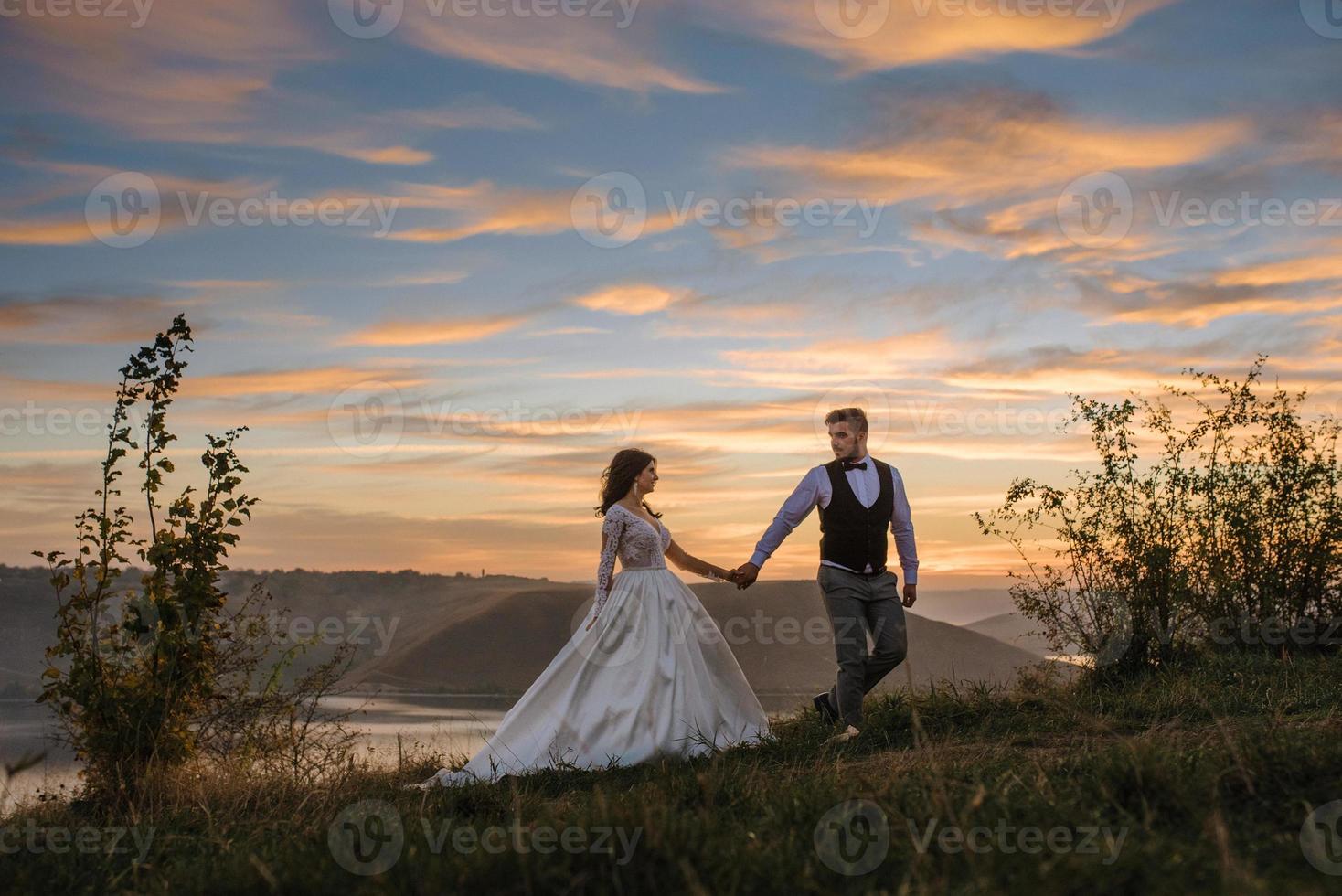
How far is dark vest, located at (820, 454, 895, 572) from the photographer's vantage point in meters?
8.55

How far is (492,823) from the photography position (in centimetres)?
576

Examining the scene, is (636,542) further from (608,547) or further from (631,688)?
(631,688)

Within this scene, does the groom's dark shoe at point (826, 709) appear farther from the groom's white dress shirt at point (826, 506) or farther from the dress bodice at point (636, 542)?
the dress bodice at point (636, 542)

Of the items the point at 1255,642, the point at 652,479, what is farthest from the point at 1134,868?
the point at 1255,642

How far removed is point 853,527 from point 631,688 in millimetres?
2177

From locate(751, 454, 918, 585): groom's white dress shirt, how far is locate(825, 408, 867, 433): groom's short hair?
29cm

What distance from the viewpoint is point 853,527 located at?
857 centimetres

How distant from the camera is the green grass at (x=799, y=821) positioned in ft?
12.5

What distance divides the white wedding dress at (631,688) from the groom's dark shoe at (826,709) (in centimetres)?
58

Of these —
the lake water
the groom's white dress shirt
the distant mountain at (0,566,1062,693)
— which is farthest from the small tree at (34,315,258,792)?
the distant mountain at (0,566,1062,693)

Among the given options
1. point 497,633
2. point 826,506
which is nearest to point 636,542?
point 826,506

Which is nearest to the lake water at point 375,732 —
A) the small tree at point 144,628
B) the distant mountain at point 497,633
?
the small tree at point 144,628

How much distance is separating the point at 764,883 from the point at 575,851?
71cm

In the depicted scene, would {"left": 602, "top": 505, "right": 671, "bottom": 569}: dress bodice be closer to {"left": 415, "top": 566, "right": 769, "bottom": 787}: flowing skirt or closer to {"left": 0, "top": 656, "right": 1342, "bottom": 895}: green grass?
{"left": 415, "top": 566, "right": 769, "bottom": 787}: flowing skirt
